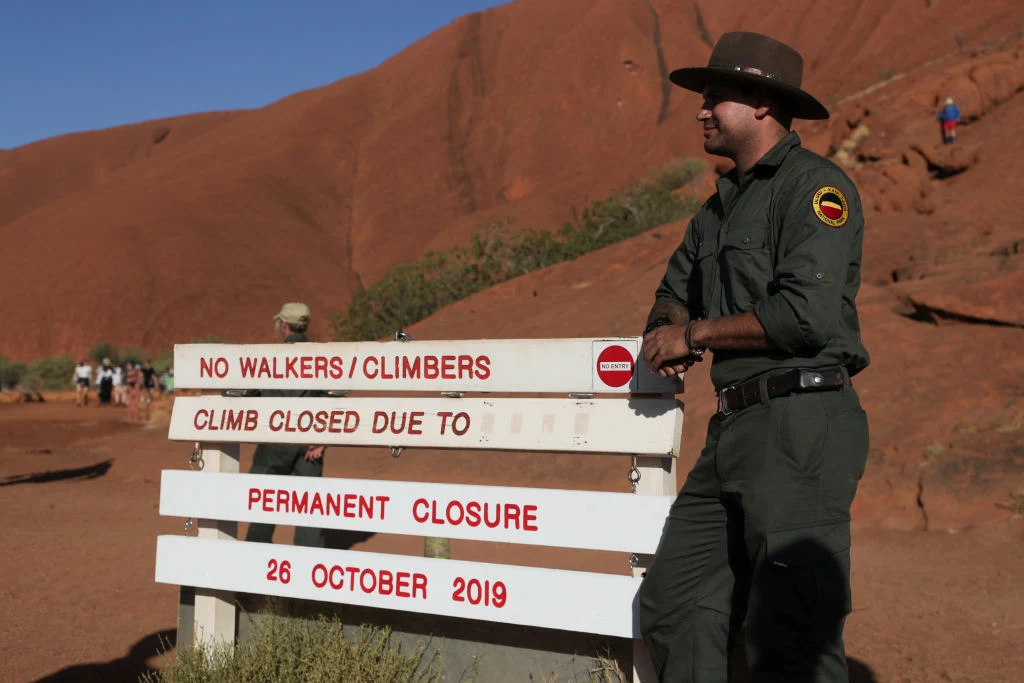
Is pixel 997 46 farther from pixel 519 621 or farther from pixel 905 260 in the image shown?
pixel 519 621

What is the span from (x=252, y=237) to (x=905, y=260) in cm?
4570

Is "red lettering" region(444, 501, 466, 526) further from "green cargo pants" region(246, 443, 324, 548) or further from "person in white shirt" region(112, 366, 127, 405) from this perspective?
"person in white shirt" region(112, 366, 127, 405)

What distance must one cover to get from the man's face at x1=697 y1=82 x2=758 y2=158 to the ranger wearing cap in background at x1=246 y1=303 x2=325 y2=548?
410 cm

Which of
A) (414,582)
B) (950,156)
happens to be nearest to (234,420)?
(414,582)

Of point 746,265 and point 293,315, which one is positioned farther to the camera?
point 293,315

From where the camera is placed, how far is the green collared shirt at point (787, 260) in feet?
8.60

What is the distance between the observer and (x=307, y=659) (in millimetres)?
3959

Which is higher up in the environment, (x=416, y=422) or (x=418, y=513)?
(x=416, y=422)

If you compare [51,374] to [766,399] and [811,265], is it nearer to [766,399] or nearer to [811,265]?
[766,399]

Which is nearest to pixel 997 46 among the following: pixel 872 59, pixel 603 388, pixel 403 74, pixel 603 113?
pixel 872 59

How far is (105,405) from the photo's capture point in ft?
102

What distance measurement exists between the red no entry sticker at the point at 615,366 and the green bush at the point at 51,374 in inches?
1488

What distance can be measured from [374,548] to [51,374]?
35.1m

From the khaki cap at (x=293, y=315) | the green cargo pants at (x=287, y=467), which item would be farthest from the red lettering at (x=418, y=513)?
the khaki cap at (x=293, y=315)
